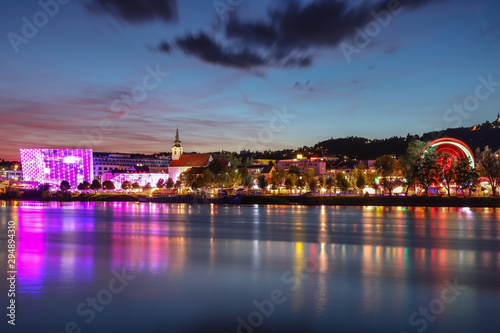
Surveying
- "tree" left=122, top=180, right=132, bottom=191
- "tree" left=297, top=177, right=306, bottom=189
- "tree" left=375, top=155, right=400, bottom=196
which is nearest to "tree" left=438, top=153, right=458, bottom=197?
"tree" left=375, top=155, right=400, bottom=196

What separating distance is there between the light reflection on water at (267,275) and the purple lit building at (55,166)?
331ft

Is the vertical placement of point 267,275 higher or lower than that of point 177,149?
lower

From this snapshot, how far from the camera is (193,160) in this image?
135125 millimetres

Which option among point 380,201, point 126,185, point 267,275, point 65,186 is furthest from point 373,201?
point 65,186

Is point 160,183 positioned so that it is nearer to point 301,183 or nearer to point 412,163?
point 301,183

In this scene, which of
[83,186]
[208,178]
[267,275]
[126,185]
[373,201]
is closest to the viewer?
[267,275]

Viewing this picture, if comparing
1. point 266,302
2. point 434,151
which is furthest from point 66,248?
point 434,151

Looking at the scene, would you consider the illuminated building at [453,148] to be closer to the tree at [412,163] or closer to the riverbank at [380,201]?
the tree at [412,163]

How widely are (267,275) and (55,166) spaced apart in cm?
11956

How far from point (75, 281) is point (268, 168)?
361ft

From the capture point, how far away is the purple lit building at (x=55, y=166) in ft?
A: 400

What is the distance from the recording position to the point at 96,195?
325 ft

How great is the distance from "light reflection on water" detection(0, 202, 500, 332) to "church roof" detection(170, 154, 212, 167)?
344 ft

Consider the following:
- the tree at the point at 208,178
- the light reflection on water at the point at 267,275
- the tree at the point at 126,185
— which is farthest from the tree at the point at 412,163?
the tree at the point at 126,185
